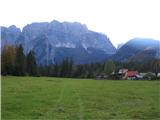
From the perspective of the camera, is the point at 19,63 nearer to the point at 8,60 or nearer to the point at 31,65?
the point at 8,60

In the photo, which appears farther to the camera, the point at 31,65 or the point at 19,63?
the point at 31,65

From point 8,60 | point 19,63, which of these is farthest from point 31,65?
point 8,60

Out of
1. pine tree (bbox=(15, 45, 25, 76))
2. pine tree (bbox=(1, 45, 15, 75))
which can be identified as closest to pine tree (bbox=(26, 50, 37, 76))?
pine tree (bbox=(15, 45, 25, 76))

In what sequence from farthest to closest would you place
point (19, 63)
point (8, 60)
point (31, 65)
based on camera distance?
point (31, 65) < point (19, 63) < point (8, 60)

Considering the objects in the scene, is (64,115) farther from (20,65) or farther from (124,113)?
(20,65)

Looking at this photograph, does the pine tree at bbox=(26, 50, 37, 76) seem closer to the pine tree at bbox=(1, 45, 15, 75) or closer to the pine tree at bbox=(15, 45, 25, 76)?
the pine tree at bbox=(15, 45, 25, 76)

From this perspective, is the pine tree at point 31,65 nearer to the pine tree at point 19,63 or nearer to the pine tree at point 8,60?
the pine tree at point 19,63

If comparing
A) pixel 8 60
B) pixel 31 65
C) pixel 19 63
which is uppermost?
pixel 8 60

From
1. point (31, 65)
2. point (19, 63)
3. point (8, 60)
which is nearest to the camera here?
point (8, 60)

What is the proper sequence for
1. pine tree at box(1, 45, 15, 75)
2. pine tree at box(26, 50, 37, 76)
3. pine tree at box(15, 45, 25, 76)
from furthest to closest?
1. pine tree at box(26, 50, 37, 76)
2. pine tree at box(15, 45, 25, 76)
3. pine tree at box(1, 45, 15, 75)

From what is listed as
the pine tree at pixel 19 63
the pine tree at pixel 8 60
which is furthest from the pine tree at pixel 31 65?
the pine tree at pixel 8 60

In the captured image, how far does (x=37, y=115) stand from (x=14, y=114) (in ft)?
4.46

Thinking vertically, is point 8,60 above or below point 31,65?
above

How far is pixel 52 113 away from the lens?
854 inches
